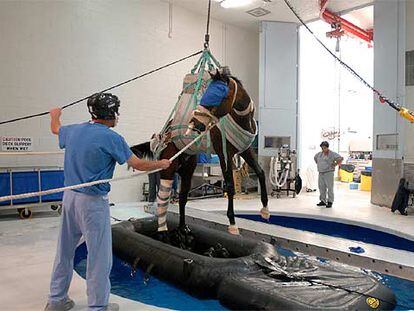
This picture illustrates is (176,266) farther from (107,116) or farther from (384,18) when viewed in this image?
(384,18)

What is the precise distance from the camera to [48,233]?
5520mm

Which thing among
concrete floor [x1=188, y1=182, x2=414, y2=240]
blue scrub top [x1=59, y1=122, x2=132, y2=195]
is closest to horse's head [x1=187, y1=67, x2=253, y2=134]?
blue scrub top [x1=59, y1=122, x2=132, y2=195]

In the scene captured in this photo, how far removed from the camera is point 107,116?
2.71 m

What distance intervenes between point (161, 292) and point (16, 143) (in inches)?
191

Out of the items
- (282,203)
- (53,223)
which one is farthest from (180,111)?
(282,203)

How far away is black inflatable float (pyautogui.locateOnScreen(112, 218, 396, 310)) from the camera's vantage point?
2.62m

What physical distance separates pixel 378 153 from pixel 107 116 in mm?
7151

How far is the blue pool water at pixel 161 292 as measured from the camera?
3.34 meters

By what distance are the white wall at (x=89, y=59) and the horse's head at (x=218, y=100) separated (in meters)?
5.33

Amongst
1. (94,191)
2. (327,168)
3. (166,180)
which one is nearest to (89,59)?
(166,180)

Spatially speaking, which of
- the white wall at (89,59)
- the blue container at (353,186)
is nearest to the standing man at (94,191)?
the white wall at (89,59)

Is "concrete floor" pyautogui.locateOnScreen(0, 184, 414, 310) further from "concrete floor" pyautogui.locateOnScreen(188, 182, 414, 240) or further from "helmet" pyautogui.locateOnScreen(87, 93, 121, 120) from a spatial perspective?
"helmet" pyautogui.locateOnScreen(87, 93, 121, 120)

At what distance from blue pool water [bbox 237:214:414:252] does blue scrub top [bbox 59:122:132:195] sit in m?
4.62

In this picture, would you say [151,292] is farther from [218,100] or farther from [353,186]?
[353,186]
